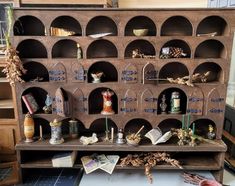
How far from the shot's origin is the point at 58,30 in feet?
4.12

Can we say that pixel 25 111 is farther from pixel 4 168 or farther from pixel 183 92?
pixel 183 92

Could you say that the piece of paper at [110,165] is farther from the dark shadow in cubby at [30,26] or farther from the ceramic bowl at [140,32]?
the dark shadow in cubby at [30,26]

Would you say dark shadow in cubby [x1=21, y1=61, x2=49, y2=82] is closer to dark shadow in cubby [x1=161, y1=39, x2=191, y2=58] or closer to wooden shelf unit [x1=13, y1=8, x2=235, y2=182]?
wooden shelf unit [x1=13, y1=8, x2=235, y2=182]

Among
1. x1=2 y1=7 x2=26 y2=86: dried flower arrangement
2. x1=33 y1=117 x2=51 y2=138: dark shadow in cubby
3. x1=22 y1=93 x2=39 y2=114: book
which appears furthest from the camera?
x1=33 y1=117 x2=51 y2=138: dark shadow in cubby

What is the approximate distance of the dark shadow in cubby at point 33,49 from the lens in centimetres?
130

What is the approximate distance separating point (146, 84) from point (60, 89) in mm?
477

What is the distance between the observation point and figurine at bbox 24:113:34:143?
1.26 metres

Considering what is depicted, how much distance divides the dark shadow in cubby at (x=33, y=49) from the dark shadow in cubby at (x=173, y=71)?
72cm

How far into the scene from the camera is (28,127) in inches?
49.7

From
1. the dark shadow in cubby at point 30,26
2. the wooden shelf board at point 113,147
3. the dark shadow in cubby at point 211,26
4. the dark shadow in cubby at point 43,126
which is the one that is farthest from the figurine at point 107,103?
the dark shadow in cubby at point 211,26

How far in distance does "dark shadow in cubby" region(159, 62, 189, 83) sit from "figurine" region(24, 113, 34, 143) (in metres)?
0.79

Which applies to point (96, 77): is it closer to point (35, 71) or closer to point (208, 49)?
point (35, 71)

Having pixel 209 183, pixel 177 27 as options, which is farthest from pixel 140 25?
pixel 209 183

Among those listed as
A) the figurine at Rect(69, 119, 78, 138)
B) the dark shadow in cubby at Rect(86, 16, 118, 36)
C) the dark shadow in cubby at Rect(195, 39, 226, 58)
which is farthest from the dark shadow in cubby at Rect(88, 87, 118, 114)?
the dark shadow in cubby at Rect(195, 39, 226, 58)
